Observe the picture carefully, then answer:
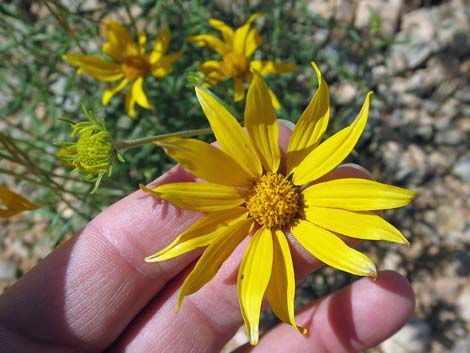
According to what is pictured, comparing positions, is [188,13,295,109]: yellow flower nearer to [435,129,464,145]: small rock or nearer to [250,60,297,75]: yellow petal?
[250,60,297,75]: yellow petal

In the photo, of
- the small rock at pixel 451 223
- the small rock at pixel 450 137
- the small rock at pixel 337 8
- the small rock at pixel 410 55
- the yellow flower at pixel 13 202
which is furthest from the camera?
the small rock at pixel 337 8

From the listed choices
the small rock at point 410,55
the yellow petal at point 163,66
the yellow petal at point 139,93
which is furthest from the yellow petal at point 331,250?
the small rock at point 410,55

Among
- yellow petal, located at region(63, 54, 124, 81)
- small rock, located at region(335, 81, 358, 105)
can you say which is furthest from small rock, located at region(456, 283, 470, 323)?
yellow petal, located at region(63, 54, 124, 81)

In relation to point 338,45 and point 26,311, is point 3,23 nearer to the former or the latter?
point 26,311

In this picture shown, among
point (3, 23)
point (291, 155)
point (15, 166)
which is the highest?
point (3, 23)

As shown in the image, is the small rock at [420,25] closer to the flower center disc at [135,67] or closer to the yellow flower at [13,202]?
the flower center disc at [135,67]

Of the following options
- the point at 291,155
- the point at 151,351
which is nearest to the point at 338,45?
the point at 291,155

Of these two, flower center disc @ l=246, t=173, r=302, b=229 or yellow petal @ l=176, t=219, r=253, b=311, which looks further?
flower center disc @ l=246, t=173, r=302, b=229
